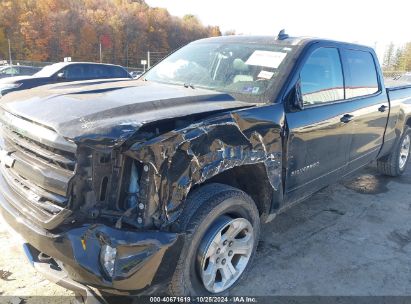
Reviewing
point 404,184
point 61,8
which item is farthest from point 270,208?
point 61,8

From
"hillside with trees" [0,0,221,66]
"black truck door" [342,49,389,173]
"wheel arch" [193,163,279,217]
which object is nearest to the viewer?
"wheel arch" [193,163,279,217]

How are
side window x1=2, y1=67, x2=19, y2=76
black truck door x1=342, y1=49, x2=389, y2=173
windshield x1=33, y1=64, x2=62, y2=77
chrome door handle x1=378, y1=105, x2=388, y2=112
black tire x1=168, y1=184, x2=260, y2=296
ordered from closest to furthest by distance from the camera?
1. black tire x1=168, y1=184, x2=260, y2=296
2. black truck door x1=342, y1=49, x2=389, y2=173
3. chrome door handle x1=378, y1=105, x2=388, y2=112
4. windshield x1=33, y1=64, x2=62, y2=77
5. side window x1=2, y1=67, x2=19, y2=76

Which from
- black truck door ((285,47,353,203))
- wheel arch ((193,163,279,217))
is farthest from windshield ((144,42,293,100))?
wheel arch ((193,163,279,217))

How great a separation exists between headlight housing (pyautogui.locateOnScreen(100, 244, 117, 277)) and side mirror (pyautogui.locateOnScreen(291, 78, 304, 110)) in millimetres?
1912

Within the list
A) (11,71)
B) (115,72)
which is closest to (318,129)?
(115,72)

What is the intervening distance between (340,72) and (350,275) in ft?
6.58

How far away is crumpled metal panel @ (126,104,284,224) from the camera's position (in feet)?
7.29

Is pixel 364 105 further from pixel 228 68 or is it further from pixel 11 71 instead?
pixel 11 71

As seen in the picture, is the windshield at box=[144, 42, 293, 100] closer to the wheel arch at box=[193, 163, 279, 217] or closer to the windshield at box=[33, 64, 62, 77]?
the wheel arch at box=[193, 163, 279, 217]

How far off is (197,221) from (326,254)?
1805 mm

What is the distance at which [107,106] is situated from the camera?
2555mm

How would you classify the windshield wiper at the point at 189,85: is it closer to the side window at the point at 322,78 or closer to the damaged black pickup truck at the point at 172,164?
the damaged black pickup truck at the point at 172,164

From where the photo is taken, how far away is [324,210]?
4824 mm

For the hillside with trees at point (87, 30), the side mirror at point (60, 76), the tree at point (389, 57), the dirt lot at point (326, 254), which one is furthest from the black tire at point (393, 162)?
the hillside with trees at point (87, 30)
